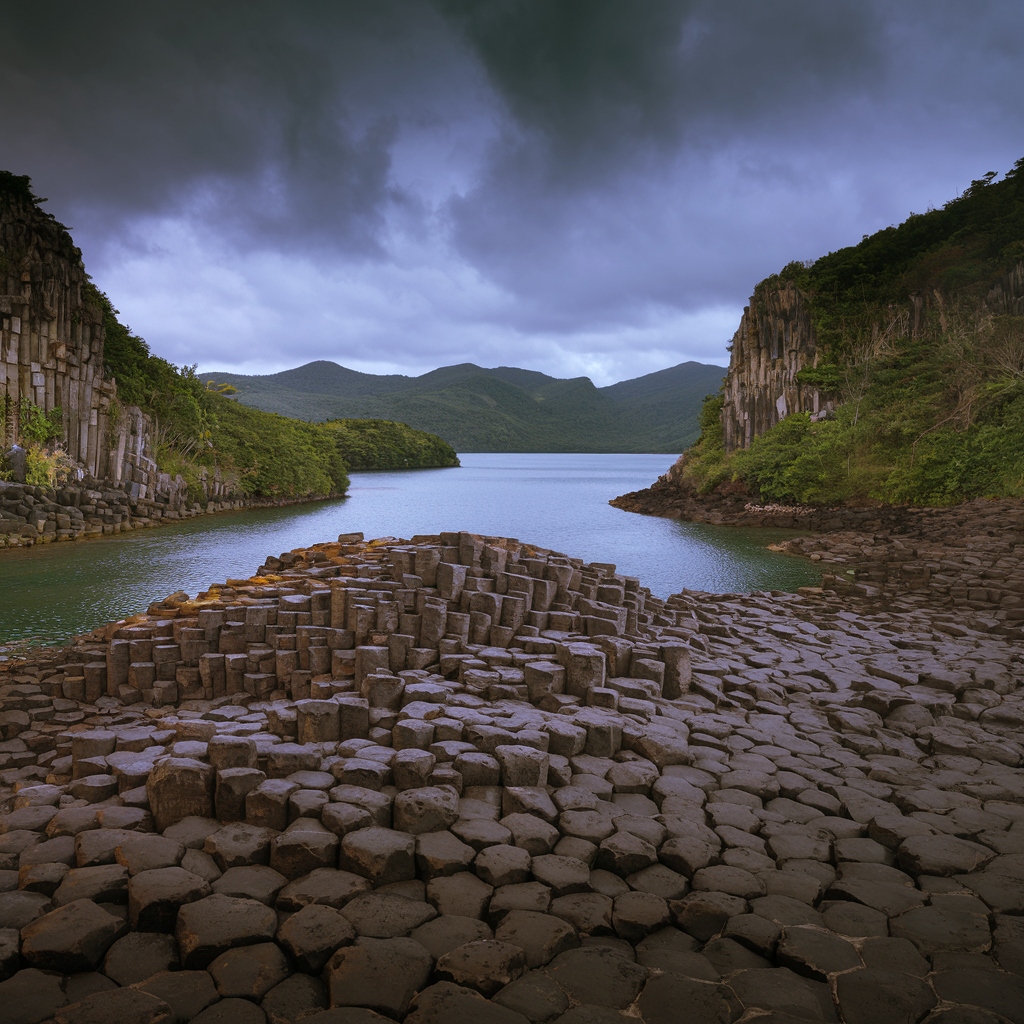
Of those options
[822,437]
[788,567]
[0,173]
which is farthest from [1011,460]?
[0,173]

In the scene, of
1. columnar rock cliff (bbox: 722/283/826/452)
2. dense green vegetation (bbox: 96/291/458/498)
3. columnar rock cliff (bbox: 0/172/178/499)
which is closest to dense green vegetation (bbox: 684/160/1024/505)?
columnar rock cliff (bbox: 722/283/826/452)

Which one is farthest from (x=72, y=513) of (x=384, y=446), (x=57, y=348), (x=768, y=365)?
(x=384, y=446)

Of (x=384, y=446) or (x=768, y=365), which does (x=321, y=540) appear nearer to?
(x=768, y=365)

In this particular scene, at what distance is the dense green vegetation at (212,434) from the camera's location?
3397 centimetres

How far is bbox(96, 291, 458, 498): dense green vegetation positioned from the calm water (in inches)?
126

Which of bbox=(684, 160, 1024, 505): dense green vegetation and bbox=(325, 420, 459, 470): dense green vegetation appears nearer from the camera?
bbox=(684, 160, 1024, 505): dense green vegetation

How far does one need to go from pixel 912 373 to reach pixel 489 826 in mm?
38308

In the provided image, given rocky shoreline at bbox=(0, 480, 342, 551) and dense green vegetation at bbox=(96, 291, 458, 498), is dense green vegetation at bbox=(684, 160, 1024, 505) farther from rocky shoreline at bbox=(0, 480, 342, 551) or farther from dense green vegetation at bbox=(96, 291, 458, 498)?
rocky shoreline at bbox=(0, 480, 342, 551)

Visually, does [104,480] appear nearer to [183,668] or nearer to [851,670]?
[183,668]

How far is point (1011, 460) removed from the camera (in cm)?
2681

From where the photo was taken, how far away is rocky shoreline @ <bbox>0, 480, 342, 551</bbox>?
22812 millimetres

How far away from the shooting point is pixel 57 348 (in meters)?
27.7

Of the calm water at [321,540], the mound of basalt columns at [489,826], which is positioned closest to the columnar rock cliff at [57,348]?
the calm water at [321,540]

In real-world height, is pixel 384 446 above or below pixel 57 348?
below
